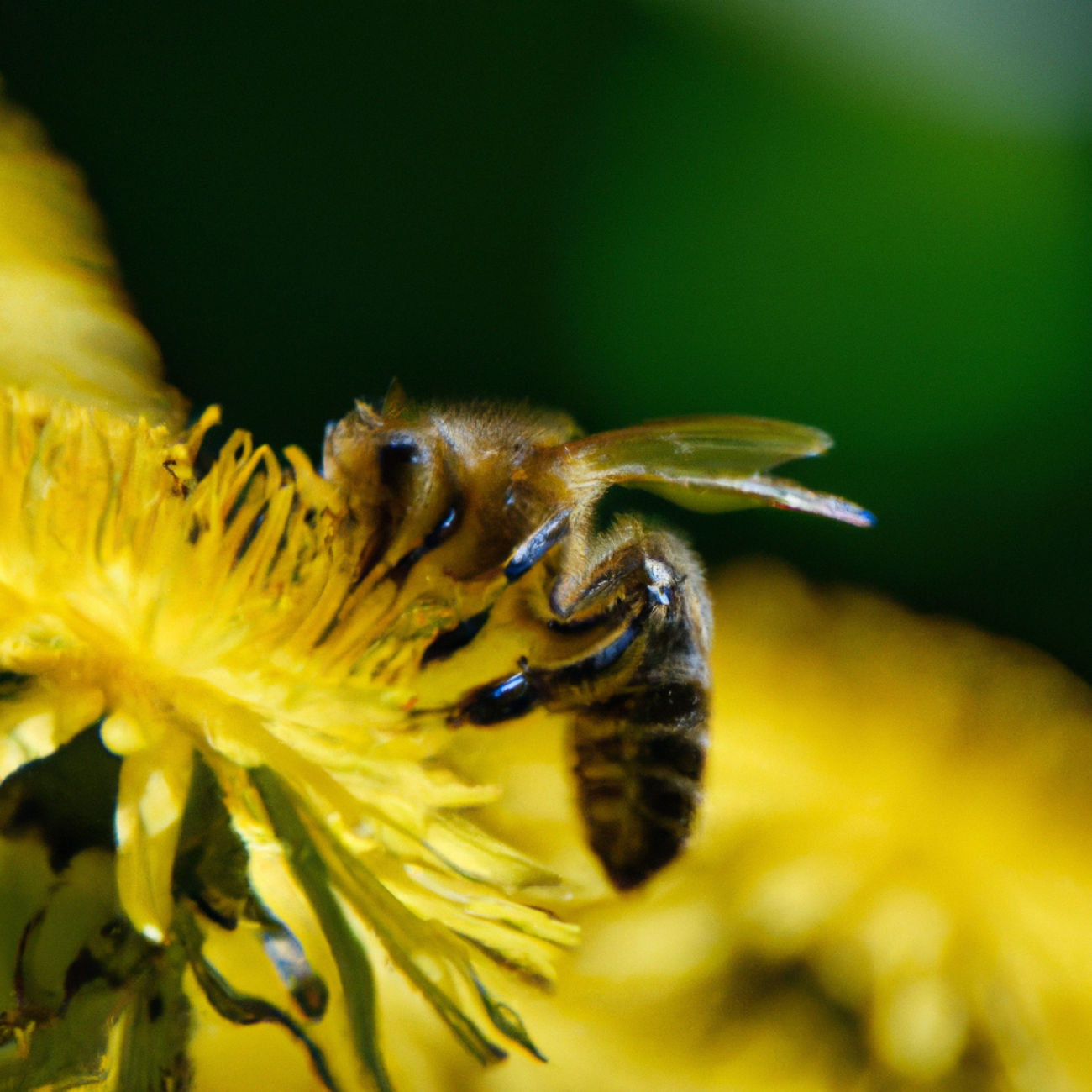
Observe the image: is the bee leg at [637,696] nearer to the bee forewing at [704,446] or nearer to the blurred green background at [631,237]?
the bee forewing at [704,446]

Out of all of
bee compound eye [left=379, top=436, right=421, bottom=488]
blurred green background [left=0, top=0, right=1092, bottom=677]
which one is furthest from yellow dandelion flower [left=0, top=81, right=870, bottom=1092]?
blurred green background [left=0, top=0, right=1092, bottom=677]

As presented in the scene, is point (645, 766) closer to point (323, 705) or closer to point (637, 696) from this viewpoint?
point (637, 696)

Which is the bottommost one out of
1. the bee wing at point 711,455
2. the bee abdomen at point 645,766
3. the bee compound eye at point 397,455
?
the bee abdomen at point 645,766

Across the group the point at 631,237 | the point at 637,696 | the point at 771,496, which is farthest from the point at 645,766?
the point at 631,237

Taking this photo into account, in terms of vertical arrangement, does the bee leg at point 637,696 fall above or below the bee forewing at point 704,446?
below

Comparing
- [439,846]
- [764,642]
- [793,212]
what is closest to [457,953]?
[439,846]

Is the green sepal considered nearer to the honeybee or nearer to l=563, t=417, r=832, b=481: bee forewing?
the honeybee

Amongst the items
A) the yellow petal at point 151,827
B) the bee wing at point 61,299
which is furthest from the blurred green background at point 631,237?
the yellow petal at point 151,827

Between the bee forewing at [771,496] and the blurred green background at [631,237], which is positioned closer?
the bee forewing at [771,496]
